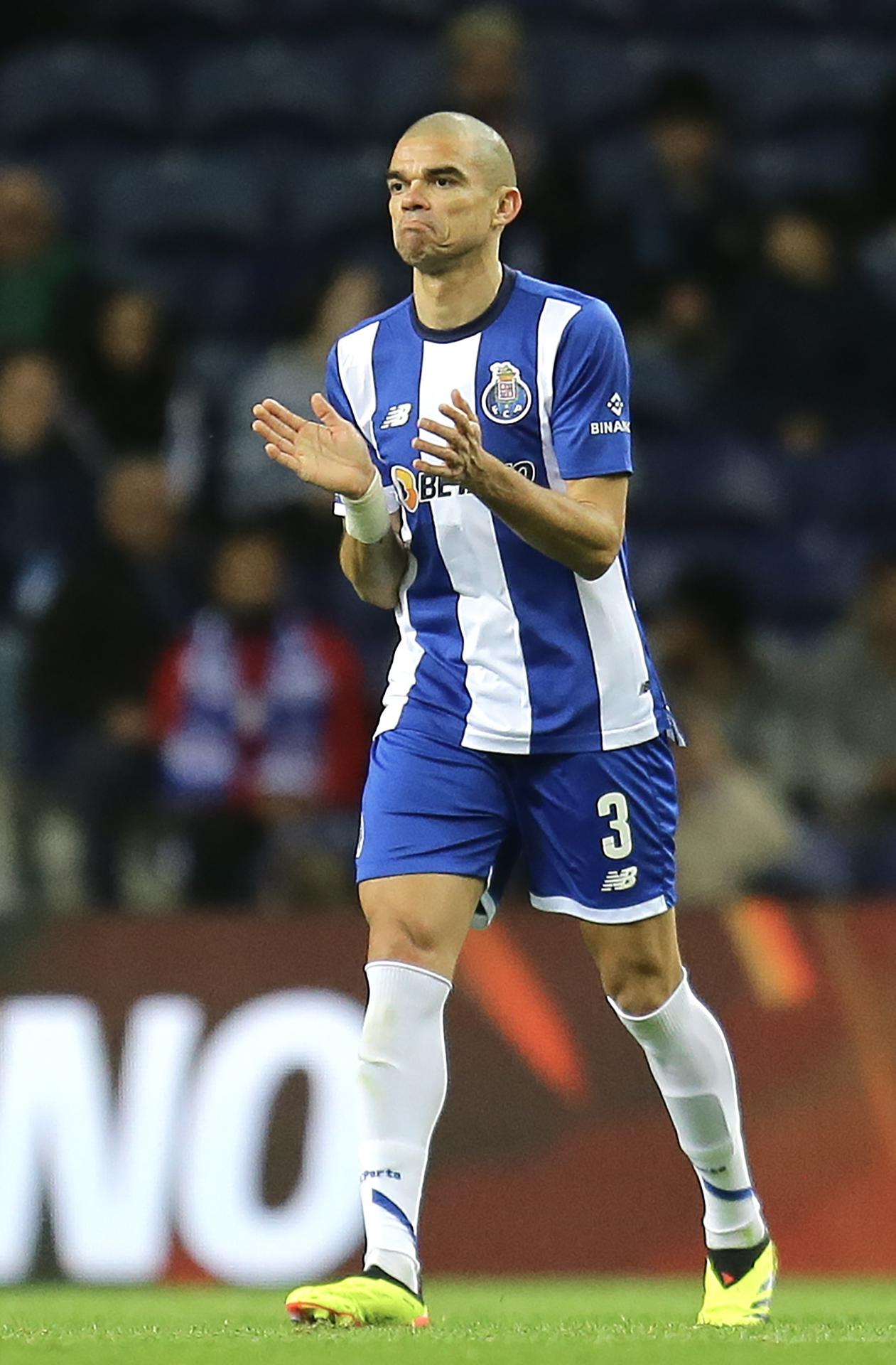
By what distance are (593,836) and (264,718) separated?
3.66m

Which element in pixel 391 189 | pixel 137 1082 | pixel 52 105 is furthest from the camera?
pixel 52 105

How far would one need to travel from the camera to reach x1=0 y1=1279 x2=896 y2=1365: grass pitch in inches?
167

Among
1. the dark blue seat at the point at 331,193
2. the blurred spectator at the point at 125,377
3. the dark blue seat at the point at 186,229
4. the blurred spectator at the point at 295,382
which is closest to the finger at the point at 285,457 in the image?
the blurred spectator at the point at 295,382

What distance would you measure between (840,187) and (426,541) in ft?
23.7

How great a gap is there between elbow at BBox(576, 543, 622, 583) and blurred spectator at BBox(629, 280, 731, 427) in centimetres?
568

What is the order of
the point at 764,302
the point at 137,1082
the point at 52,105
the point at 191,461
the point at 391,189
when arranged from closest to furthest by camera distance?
the point at 391,189, the point at 137,1082, the point at 191,461, the point at 764,302, the point at 52,105

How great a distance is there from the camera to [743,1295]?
17.9ft

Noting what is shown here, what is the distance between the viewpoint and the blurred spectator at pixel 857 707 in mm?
9625

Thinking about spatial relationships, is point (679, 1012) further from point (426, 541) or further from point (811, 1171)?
point (811, 1171)

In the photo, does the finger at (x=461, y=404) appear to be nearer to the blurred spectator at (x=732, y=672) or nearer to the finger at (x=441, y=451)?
the finger at (x=441, y=451)

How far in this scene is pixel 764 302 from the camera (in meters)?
10.6

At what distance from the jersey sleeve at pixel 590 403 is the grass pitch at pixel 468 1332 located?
5.63ft

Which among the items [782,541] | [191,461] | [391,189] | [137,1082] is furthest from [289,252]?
[391,189]

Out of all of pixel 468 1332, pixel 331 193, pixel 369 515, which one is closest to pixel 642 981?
pixel 468 1332
